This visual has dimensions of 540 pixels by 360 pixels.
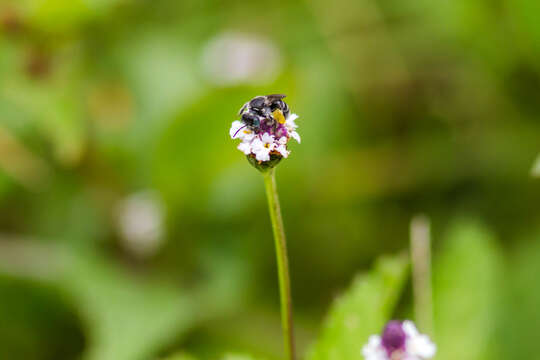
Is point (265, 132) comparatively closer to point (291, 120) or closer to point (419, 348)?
point (291, 120)

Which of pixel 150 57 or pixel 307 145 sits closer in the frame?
pixel 307 145

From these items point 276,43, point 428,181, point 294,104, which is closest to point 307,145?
point 294,104

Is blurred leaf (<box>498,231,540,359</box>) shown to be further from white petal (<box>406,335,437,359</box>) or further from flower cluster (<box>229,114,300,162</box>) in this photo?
flower cluster (<box>229,114,300,162</box>)

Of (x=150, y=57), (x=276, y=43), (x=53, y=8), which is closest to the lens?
(x=53, y=8)

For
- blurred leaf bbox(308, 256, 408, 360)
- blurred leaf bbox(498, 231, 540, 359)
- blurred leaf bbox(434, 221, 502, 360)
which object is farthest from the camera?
blurred leaf bbox(498, 231, 540, 359)

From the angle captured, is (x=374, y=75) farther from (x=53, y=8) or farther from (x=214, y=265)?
(x=53, y=8)

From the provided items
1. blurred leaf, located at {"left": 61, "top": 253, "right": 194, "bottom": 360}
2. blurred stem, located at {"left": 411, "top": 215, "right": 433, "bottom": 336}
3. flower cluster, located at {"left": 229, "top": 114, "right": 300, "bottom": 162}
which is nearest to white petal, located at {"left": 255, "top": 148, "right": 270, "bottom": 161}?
flower cluster, located at {"left": 229, "top": 114, "right": 300, "bottom": 162}

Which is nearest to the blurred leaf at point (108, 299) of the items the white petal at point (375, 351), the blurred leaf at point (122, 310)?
the blurred leaf at point (122, 310)

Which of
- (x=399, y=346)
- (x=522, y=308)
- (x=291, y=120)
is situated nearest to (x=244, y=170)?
(x=522, y=308)
